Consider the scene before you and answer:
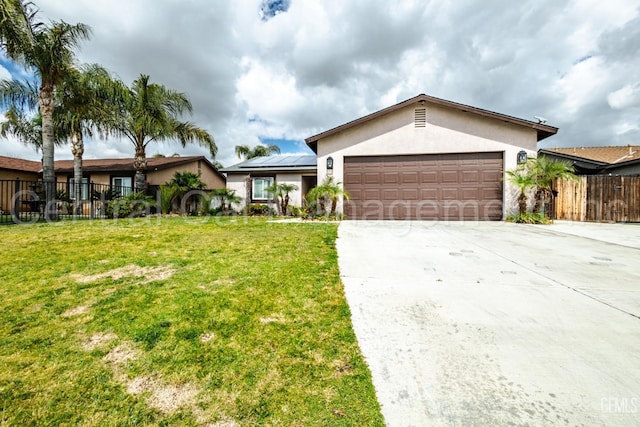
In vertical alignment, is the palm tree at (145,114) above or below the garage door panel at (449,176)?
above

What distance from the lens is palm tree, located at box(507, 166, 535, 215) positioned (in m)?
9.22

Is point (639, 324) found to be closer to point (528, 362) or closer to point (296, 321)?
point (528, 362)

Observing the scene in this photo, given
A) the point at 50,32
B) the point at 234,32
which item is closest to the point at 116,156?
the point at 50,32

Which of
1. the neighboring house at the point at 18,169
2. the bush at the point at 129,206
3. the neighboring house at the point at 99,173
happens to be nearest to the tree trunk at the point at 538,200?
the bush at the point at 129,206

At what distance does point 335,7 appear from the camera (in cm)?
960

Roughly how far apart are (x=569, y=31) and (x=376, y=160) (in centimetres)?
898

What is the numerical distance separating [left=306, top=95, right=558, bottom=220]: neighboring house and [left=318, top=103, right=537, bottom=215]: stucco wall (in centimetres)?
3

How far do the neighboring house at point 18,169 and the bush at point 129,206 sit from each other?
1124cm

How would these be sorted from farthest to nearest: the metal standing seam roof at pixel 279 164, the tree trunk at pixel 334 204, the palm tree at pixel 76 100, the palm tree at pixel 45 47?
the metal standing seam roof at pixel 279 164
the palm tree at pixel 76 100
the tree trunk at pixel 334 204
the palm tree at pixel 45 47

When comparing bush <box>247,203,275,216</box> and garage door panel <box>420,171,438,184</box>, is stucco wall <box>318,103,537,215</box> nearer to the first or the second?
garage door panel <box>420,171,438,184</box>

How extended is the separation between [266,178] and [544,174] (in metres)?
12.8

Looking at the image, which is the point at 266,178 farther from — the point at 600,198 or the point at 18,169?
the point at 18,169

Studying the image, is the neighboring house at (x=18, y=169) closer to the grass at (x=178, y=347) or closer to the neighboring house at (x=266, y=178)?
the neighboring house at (x=266, y=178)

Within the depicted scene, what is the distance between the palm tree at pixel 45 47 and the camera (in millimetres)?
8266
